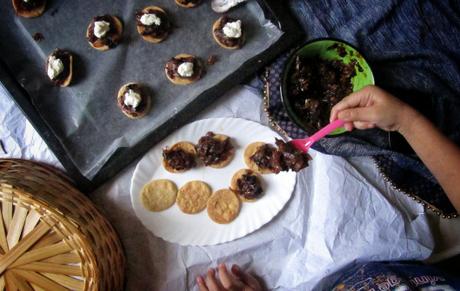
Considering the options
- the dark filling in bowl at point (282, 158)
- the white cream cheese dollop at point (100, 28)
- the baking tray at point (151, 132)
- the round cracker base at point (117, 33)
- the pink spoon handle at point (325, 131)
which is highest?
the white cream cheese dollop at point (100, 28)

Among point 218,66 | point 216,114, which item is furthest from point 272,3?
point 216,114

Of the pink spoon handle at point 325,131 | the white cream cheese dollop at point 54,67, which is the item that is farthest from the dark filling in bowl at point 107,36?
the pink spoon handle at point 325,131

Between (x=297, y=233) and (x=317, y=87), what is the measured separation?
0.44 meters

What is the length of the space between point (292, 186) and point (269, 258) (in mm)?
226

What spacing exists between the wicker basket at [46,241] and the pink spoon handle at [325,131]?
0.61 meters

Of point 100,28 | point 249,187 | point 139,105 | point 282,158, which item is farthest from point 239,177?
point 100,28

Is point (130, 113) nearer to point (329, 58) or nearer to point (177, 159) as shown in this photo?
point (177, 159)

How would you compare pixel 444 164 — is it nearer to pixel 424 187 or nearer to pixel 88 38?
pixel 424 187

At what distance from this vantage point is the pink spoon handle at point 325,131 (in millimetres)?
1130

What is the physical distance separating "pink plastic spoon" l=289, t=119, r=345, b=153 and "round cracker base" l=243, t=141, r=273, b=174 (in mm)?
126

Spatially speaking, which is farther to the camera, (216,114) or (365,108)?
(216,114)

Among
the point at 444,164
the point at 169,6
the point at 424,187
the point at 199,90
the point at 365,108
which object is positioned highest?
the point at 169,6

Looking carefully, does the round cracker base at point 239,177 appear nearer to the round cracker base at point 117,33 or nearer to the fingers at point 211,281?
the fingers at point 211,281

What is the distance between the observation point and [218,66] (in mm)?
1326
